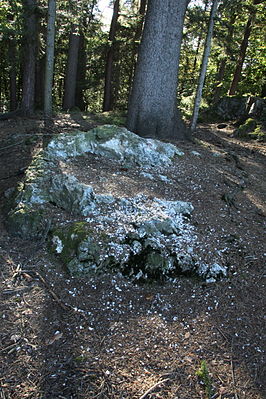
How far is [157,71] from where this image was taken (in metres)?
7.66

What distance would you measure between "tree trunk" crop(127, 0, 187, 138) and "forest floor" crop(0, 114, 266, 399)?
13.4 feet

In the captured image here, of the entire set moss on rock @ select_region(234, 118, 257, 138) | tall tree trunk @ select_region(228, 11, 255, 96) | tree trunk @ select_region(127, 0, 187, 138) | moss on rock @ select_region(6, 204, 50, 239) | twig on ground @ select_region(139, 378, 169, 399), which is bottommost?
twig on ground @ select_region(139, 378, 169, 399)

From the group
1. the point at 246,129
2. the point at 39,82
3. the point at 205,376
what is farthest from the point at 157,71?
the point at 39,82

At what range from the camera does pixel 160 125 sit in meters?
8.13

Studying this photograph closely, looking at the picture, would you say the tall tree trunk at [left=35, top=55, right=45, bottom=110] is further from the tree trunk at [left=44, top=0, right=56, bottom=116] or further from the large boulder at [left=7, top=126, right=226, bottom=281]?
the large boulder at [left=7, top=126, right=226, bottom=281]

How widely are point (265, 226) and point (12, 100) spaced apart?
14.3 m

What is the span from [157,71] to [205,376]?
6948 mm

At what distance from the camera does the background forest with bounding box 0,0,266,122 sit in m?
10.6

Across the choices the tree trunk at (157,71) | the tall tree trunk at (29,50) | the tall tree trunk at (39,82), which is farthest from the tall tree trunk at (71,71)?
the tree trunk at (157,71)

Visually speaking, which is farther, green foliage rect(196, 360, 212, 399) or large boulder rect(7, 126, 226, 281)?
large boulder rect(7, 126, 226, 281)

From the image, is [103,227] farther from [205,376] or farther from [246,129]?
[246,129]

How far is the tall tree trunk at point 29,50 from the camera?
10.5m

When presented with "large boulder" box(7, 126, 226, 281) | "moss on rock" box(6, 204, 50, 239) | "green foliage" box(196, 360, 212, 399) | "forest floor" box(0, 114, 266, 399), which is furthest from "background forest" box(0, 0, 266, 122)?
"green foliage" box(196, 360, 212, 399)

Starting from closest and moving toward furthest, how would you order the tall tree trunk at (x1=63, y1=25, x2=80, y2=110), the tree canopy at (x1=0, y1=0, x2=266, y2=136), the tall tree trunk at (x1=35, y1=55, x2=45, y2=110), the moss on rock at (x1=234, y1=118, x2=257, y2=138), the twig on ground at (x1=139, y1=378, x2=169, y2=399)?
1. the twig on ground at (x1=139, y1=378, x2=169, y2=399)
2. the tree canopy at (x1=0, y1=0, x2=266, y2=136)
3. the moss on rock at (x1=234, y1=118, x2=257, y2=138)
4. the tall tree trunk at (x1=63, y1=25, x2=80, y2=110)
5. the tall tree trunk at (x1=35, y1=55, x2=45, y2=110)
